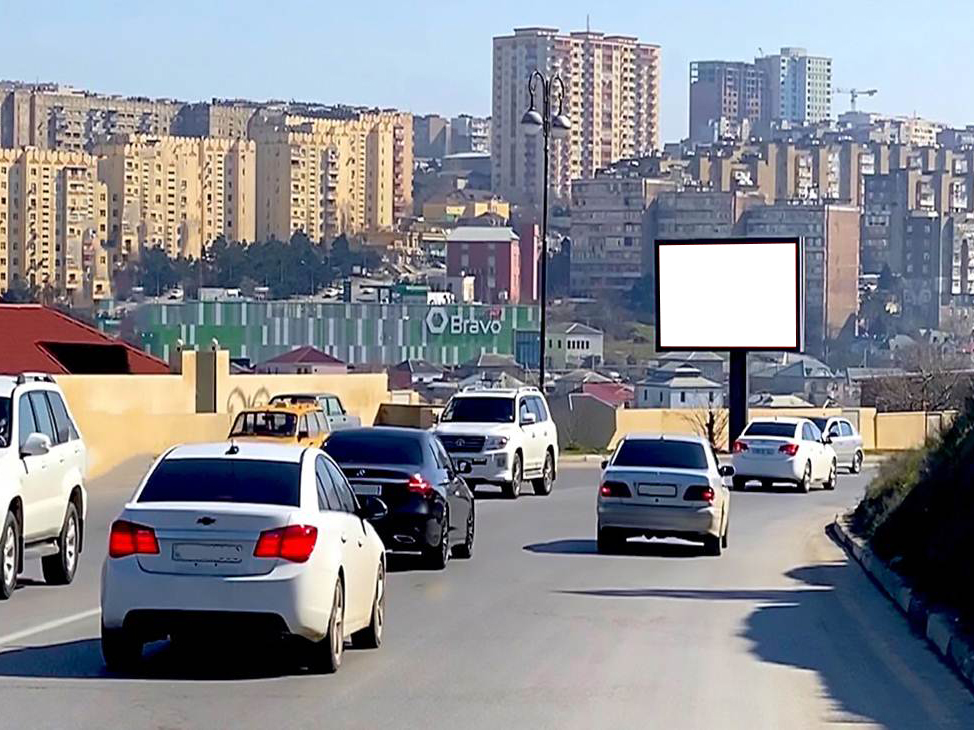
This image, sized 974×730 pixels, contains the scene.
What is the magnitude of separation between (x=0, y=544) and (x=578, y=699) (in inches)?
262

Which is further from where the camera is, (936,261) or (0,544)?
(936,261)

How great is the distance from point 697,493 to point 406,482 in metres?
4.97

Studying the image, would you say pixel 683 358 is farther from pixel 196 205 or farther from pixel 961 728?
pixel 961 728

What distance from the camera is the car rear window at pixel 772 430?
41.7 metres

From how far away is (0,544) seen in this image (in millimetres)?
16578

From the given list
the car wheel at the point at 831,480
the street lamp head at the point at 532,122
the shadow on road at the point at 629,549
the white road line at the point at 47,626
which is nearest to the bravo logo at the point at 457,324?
the street lamp head at the point at 532,122

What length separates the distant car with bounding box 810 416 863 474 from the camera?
4800 centimetres

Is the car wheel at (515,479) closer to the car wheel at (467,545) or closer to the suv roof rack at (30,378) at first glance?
the car wheel at (467,545)

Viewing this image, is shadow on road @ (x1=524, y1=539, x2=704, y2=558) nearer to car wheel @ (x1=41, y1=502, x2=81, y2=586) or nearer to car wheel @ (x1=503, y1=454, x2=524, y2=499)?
car wheel @ (x1=41, y1=502, x2=81, y2=586)

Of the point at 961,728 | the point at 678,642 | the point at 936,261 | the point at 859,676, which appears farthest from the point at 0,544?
the point at 936,261

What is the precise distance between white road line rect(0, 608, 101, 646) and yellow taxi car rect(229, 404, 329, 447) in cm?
1941

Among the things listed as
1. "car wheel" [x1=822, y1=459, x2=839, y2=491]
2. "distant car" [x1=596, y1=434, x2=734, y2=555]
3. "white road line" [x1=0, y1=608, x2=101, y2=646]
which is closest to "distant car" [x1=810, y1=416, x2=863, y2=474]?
"car wheel" [x1=822, y1=459, x2=839, y2=491]

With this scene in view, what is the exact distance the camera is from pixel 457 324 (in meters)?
104

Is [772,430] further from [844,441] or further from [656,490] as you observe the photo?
[656,490]
